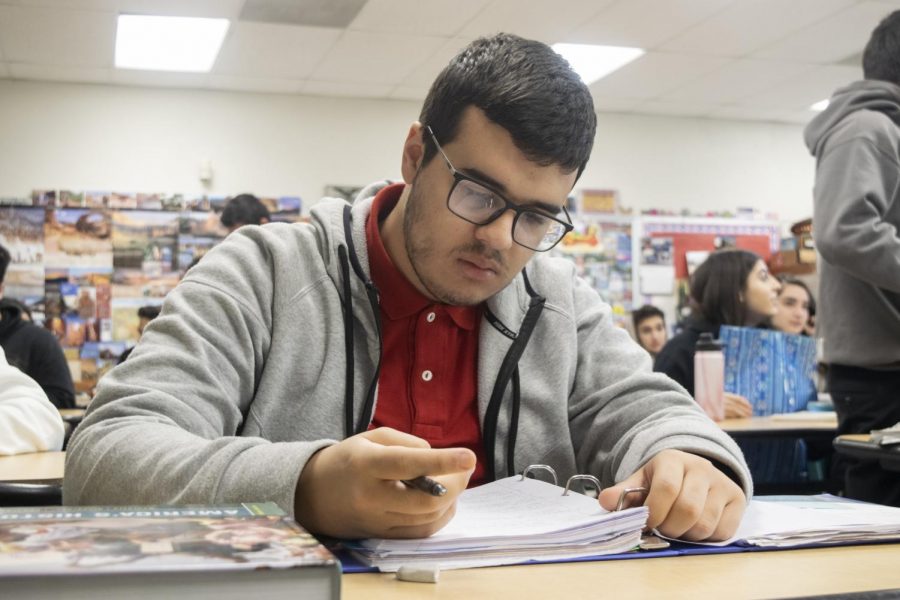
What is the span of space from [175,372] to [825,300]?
5.89 ft

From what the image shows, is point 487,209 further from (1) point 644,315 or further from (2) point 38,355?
(1) point 644,315

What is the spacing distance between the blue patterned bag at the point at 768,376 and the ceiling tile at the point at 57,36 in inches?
132

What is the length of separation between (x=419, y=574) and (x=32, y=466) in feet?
3.66

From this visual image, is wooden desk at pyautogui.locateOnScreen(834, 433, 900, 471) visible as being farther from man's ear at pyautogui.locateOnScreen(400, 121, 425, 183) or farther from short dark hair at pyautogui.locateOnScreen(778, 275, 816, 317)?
short dark hair at pyautogui.locateOnScreen(778, 275, 816, 317)

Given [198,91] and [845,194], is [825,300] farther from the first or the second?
[198,91]

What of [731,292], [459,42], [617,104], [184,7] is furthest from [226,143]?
[731,292]

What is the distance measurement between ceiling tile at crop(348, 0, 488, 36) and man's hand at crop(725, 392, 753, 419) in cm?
242

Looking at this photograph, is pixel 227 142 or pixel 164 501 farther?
pixel 227 142

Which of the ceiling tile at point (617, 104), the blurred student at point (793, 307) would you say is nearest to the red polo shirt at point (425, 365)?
the blurred student at point (793, 307)

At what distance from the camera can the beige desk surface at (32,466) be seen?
1.49 m

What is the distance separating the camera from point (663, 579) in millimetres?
771

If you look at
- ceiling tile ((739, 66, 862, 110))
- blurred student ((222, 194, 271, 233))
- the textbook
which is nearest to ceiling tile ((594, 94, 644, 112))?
ceiling tile ((739, 66, 862, 110))

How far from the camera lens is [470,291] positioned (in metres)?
1.25

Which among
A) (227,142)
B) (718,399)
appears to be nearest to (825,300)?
(718,399)
